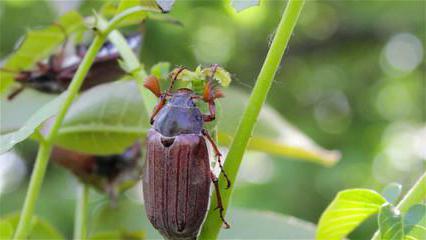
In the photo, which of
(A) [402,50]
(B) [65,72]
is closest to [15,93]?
(B) [65,72]

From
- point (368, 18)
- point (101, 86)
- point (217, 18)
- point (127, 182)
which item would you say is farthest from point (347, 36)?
point (101, 86)

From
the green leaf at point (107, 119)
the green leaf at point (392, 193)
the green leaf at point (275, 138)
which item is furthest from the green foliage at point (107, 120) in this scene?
the green leaf at point (392, 193)

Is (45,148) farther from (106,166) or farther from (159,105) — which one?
(106,166)

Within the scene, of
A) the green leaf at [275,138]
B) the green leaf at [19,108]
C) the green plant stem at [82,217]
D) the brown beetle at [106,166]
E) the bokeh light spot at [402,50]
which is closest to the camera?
the green plant stem at [82,217]

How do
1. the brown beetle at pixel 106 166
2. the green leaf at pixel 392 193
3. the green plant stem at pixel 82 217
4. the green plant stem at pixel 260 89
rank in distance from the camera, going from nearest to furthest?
the green plant stem at pixel 260 89
the green leaf at pixel 392 193
the green plant stem at pixel 82 217
the brown beetle at pixel 106 166

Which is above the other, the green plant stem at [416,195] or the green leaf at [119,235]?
the green plant stem at [416,195]

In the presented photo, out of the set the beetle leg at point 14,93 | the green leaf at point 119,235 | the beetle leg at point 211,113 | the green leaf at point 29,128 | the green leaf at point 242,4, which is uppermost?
the green leaf at point 242,4

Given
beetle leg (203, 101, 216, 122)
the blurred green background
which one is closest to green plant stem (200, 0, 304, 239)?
beetle leg (203, 101, 216, 122)

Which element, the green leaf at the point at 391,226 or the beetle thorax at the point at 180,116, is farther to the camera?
the beetle thorax at the point at 180,116

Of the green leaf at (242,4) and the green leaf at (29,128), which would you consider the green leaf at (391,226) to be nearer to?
the green leaf at (242,4)
